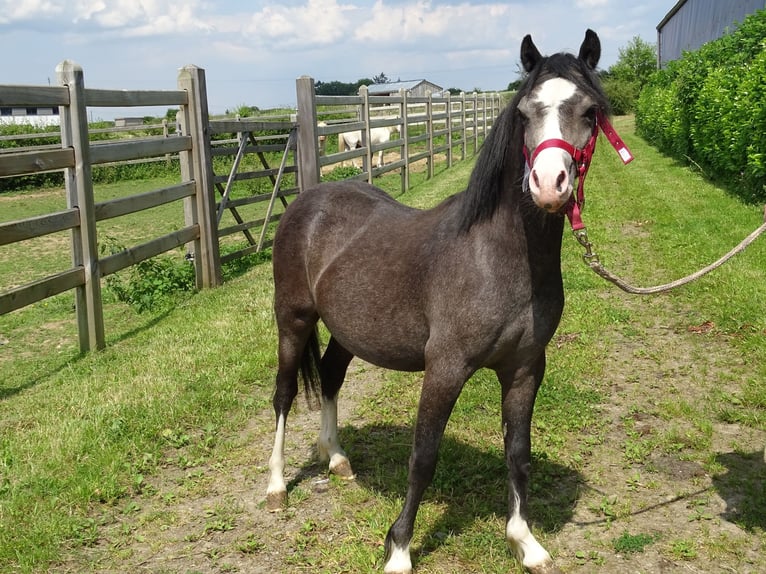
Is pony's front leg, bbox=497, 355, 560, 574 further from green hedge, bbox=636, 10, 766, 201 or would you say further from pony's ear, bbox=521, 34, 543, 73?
green hedge, bbox=636, 10, 766, 201

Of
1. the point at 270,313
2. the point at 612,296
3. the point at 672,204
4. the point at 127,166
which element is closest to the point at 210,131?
the point at 270,313

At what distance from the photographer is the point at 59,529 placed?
3.29 meters

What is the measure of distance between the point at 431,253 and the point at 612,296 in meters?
4.35

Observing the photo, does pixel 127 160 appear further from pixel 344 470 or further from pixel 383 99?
pixel 383 99

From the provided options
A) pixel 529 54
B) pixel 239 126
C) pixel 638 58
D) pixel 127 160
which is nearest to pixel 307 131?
pixel 239 126

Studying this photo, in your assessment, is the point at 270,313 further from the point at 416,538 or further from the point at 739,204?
the point at 739,204

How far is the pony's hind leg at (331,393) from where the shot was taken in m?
3.92

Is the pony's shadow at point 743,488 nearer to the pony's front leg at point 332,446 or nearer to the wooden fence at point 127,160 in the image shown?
the pony's front leg at point 332,446

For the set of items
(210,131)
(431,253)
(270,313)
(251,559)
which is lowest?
(251,559)

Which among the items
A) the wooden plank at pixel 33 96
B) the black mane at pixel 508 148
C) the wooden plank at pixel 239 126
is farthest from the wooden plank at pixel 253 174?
the black mane at pixel 508 148

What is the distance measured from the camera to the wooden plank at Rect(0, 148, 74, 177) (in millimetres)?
5090

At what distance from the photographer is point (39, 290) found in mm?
5352

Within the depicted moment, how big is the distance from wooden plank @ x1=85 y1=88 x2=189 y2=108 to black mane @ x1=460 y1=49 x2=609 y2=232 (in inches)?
171

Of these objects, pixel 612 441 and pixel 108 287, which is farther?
pixel 108 287
